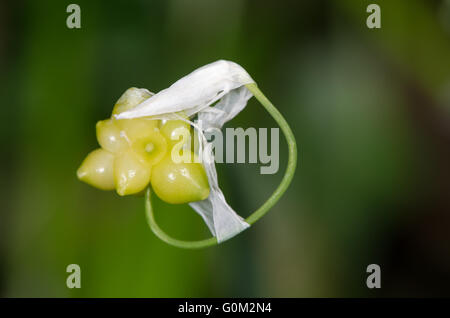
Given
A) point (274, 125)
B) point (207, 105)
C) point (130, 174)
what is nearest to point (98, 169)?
point (130, 174)

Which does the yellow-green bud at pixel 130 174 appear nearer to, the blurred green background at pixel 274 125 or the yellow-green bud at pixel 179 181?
the yellow-green bud at pixel 179 181

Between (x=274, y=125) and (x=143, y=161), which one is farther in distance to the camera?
(x=274, y=125)

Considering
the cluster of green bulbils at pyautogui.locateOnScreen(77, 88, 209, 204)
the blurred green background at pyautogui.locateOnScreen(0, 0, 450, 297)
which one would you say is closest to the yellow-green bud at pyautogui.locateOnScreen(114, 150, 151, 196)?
the cluster of green bulbils at pyautogui.locateOnScreen(77, 88, 209, 204)

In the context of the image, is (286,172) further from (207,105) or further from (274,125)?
(274,125)

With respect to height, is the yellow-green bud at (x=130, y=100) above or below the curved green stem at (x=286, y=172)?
above

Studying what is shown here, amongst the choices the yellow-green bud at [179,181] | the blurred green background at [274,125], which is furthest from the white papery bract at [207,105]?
the blurred green background at [274,125]

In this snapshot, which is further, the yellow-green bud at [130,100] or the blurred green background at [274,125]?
the blurred green background at [274,125]
